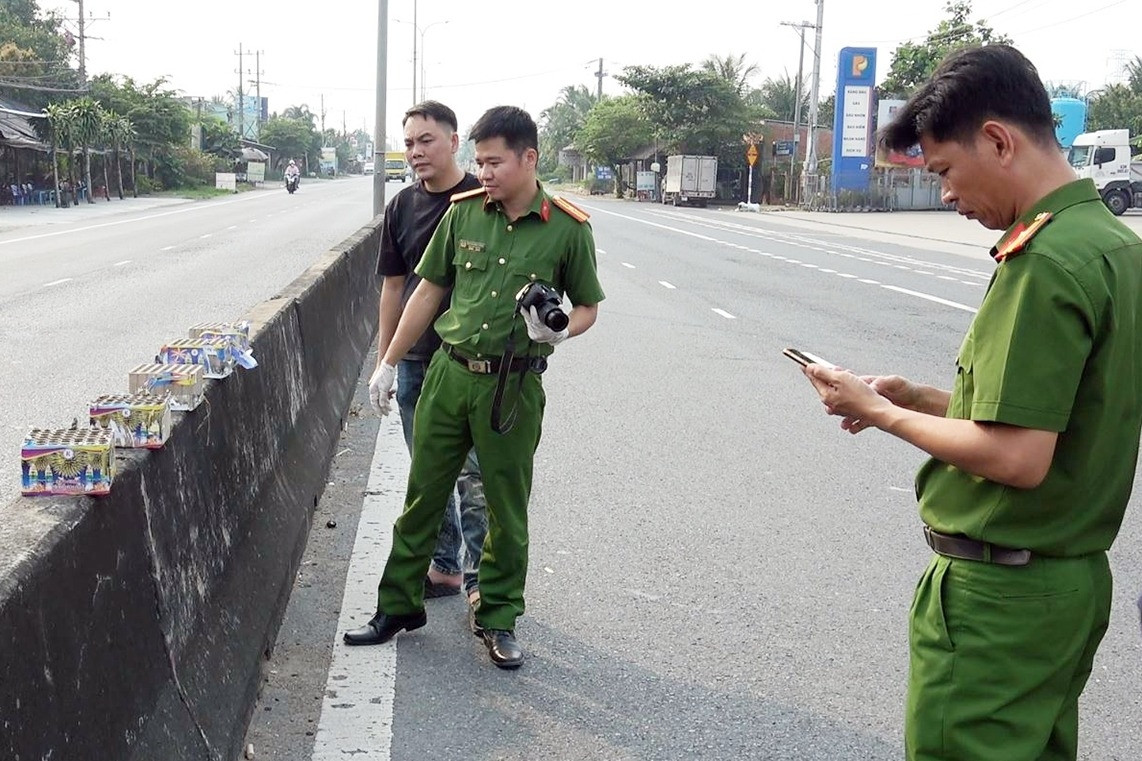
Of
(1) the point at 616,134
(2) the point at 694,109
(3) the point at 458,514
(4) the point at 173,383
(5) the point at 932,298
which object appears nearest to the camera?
(4) the point at 173,383

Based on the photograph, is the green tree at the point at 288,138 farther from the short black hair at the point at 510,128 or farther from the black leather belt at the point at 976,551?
the black leather belt at the point at 976,551

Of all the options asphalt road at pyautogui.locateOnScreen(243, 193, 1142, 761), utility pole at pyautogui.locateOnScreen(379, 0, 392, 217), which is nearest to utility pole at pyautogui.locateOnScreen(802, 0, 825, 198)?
utility pole at pyautogui.locateOnScreen(379, 0, 392, 217)

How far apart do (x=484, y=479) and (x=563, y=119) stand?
117 meters

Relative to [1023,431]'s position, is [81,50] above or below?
above

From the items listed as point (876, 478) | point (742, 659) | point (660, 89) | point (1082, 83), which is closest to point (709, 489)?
point (876, 478)

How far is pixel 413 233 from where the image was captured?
5148 mm

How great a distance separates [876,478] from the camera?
286 inches

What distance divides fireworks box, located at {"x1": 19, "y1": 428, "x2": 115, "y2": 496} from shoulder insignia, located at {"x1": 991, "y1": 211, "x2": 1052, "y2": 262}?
198 centimetres

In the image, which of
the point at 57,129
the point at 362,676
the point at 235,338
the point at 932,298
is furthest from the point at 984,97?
the point at 57,129

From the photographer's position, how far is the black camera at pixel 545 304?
4.12 m

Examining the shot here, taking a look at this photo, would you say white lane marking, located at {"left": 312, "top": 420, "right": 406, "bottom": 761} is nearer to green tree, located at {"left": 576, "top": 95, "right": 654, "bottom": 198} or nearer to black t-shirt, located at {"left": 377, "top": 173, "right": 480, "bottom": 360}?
black t-shirt, located at {"left": 377, "top": 173, "right": 480, "bottom": 360}

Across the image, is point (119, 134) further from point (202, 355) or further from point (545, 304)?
point (545, 304)

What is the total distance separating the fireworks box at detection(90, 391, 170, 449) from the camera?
124 inches

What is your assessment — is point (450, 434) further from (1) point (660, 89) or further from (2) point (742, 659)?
(1) point (660, 89)
